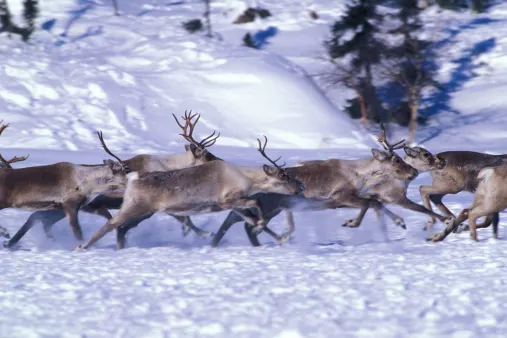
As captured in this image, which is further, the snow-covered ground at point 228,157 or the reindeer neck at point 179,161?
the reindeer neck at point 179,161

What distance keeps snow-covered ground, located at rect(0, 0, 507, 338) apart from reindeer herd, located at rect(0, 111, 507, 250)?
0.32m

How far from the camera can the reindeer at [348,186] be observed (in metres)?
9.09

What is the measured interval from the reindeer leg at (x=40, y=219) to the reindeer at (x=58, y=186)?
0.5 inches

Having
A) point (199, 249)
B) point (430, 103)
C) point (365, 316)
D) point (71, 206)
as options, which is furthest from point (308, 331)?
point (430, 103)

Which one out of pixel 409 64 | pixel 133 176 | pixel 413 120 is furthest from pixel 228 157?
pixel 409 64

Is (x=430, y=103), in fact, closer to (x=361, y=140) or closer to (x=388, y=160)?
(x=361, y=140)

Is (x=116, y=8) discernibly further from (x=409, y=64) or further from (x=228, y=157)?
(x=228, y=157)

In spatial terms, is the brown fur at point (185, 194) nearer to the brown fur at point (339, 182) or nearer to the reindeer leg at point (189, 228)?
the brown fur at point (339, 182)

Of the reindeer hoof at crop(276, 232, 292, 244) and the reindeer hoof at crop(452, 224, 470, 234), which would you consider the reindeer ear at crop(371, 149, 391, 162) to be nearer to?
the reindeer hoof at crop(452, 224, 470, 234)

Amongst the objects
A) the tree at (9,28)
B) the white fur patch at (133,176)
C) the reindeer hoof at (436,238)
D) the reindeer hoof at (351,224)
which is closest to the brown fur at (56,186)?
the white fur patch at (133,176)

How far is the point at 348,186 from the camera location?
9320 mm

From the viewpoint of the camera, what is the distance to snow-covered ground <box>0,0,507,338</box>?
5.40 m

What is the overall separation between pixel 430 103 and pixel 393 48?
3.65 meters

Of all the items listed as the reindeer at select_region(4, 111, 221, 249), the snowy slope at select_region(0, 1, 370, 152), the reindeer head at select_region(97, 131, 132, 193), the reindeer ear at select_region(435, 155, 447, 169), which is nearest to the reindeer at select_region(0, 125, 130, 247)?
the reindeer head at select_region(97, 131, 132, 193)
